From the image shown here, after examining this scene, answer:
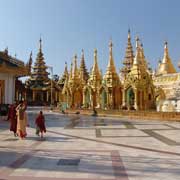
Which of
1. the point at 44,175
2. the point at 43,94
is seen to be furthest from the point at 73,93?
the point at 44,175

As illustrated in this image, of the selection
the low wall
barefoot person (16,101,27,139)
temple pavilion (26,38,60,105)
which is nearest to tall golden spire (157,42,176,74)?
the low wall

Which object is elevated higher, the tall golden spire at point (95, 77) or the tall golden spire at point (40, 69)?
the tall golden spire at point (40, 69)

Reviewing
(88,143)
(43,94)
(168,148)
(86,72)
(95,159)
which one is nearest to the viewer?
(95,159)

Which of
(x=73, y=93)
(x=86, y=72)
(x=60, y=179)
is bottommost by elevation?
(x=60, y=179)

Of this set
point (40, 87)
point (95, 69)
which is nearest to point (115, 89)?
point (95, 69)

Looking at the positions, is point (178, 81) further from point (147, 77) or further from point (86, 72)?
point (86, 72)

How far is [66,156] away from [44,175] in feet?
7.05

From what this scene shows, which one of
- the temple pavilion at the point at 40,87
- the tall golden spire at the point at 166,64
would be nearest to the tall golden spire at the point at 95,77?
the tall golden spire at the point at 166,64

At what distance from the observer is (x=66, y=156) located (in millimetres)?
8547

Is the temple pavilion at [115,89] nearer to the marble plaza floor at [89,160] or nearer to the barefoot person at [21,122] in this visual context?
the barefoot person at [21,122]

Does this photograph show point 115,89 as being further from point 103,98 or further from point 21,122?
point 21,122

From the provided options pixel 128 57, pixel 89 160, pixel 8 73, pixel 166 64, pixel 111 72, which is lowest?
pixel 89 160

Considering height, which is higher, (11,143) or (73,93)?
(73,93)

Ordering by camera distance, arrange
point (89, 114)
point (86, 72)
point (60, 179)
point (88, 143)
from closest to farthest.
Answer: point (60, 179)
point (88, 143)
point (89, 114)
point (86, 72)
